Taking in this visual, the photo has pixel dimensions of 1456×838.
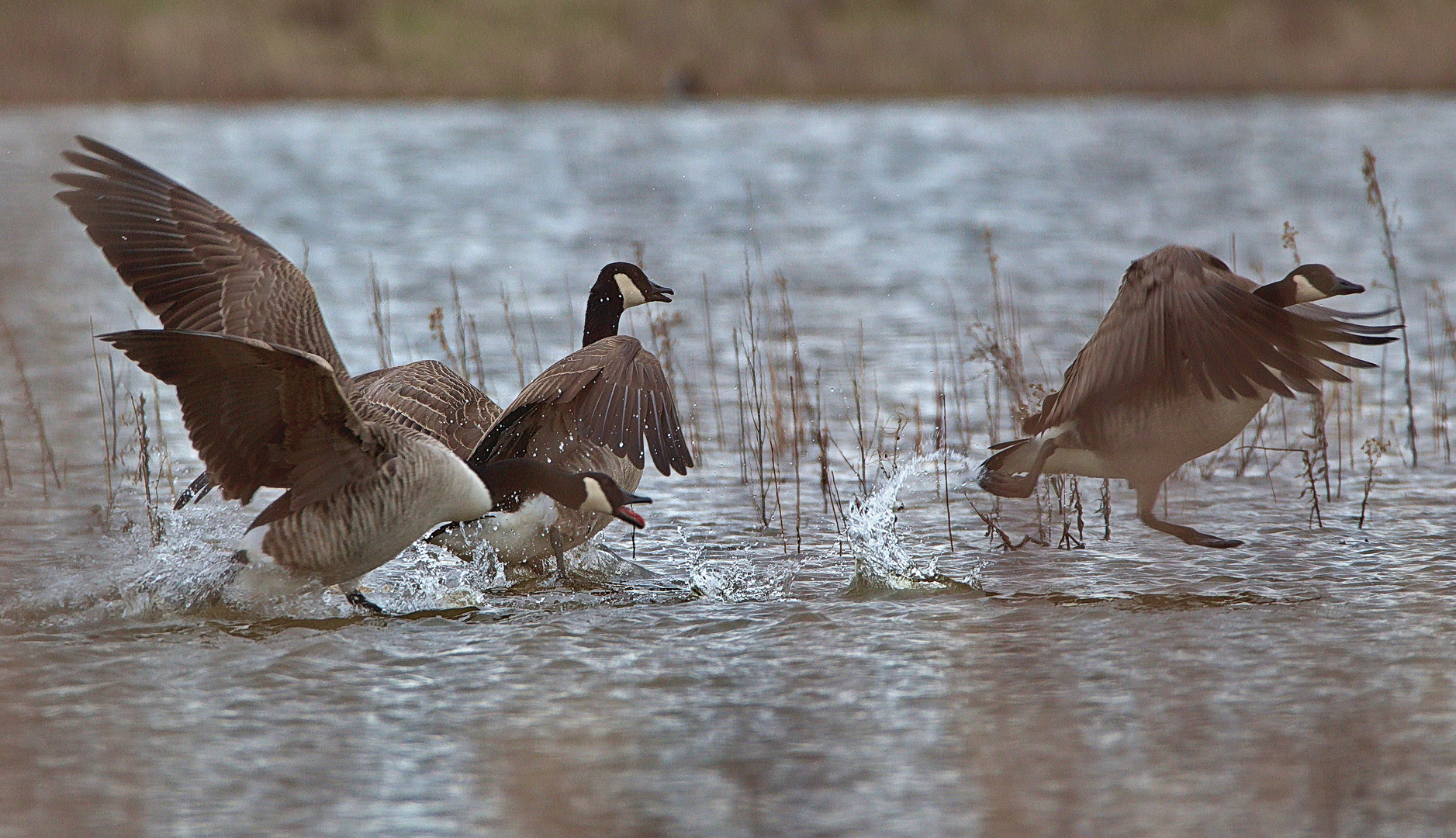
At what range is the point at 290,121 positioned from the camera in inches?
1017

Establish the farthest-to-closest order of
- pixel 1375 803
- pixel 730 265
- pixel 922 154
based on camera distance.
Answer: pixel 922 154 → pixel 730 265 → pixel 1375 803

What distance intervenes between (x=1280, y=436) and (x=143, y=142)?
1801 cm

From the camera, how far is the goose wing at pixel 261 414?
15.1 ft

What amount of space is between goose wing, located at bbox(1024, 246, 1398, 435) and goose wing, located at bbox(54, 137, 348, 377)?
114 inches

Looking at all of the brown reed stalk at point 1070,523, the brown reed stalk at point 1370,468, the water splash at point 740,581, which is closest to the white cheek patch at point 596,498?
the water splash at point 740,581

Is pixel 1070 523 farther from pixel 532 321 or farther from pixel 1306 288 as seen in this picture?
pixel 532 321

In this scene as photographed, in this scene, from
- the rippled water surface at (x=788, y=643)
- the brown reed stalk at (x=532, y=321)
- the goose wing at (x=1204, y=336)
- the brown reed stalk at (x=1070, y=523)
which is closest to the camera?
the rippled water surface at (x=788, y=643)

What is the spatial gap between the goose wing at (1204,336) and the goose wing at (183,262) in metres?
2.90

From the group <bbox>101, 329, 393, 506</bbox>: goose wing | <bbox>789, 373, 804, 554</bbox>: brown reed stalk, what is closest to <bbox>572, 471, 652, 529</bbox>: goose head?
<bbox>101, 329, 393, 506</bbox>: goose wing

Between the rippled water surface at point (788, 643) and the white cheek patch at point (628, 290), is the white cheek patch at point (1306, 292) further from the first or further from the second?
the white cheek patch at point (628, 290)

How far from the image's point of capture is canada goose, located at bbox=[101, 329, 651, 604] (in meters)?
4.87

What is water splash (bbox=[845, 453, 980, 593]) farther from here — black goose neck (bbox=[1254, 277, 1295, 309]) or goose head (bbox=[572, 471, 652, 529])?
black goose neck (bbox=[1254, 277, 1295, 309])

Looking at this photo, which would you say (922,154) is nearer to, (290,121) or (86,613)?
(290,121)

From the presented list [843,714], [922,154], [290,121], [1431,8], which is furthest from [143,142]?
[1431,8]
